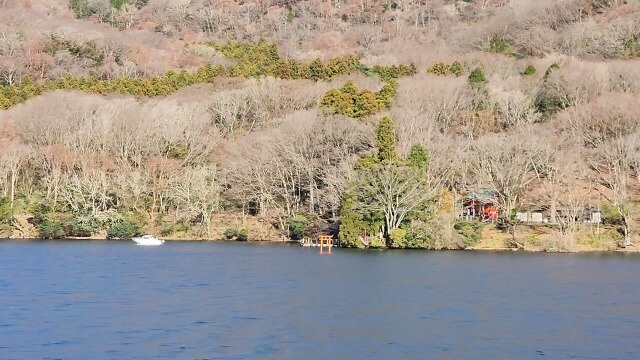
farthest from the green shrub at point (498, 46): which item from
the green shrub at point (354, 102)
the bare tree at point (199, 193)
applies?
the bare tree at point (199, 193)

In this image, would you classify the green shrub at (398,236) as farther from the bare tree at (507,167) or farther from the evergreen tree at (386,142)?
the bare tree at (507,167)

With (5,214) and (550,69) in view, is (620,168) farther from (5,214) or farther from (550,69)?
(5,214)

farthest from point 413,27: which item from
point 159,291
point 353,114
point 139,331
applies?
point 139,331

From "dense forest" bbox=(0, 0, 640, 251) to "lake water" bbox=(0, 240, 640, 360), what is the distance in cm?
1043

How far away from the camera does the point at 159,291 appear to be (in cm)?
3888

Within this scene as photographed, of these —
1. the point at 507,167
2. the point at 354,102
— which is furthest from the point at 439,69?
the point at 507,167

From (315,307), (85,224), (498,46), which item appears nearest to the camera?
(315,307)

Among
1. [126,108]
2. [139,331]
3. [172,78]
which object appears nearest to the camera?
[139,331]

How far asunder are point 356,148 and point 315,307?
4069 centimetres

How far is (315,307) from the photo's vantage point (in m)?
34.7

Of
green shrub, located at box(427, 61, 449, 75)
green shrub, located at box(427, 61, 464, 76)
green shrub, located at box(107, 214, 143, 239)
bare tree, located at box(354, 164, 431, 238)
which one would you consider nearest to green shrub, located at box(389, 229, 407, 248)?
bare tree, located at box(354, 164, 431, 238)

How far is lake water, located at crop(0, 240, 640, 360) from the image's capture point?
26.9 meters

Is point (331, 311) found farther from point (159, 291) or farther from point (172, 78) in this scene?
point (172, 78)

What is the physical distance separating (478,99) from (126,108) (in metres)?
34.8
